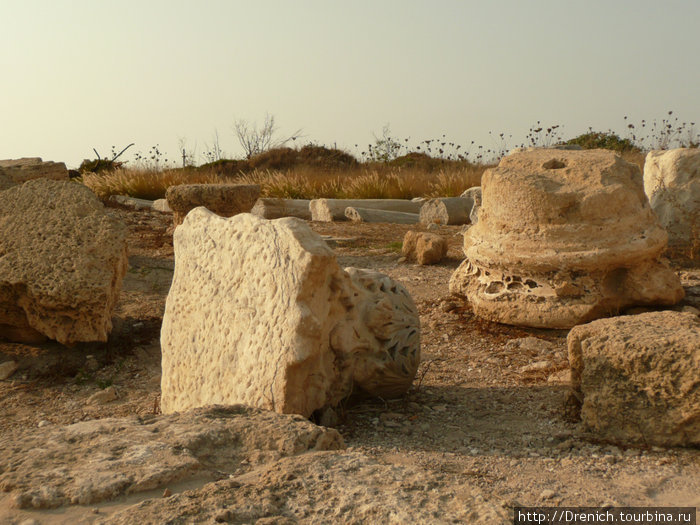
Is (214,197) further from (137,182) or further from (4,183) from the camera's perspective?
(137,182)

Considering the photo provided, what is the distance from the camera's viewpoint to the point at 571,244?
5129 millimetres

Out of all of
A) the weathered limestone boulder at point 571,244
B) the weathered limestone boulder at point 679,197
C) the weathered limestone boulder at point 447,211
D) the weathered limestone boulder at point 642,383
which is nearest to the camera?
the weathered limestone boulder at point 642,383

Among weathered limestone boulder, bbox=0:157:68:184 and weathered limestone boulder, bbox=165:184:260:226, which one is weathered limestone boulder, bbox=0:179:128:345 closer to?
weathered limestone boulder, bbox=165:184:260:226

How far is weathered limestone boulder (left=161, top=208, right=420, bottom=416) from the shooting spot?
314 cm

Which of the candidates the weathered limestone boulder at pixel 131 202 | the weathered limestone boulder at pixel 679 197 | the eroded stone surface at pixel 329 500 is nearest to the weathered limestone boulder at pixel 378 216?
the weathered limestone boulder at pixel 131 202

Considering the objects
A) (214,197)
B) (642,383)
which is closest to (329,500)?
(642,383)

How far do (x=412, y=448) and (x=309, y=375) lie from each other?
56cm

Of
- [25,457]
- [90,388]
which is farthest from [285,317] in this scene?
[90,388]

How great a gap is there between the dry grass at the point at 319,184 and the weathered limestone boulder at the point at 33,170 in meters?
4.26

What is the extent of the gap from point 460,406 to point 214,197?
5.68 m

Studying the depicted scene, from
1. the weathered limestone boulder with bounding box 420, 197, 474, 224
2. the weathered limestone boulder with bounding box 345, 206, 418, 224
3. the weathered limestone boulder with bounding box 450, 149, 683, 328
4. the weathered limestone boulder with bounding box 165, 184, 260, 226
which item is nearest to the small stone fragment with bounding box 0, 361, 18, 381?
the weathered limestone boulder with bounding box 450, 149, 683, 328

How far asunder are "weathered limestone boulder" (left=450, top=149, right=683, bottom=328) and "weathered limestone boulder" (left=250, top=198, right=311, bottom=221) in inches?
250

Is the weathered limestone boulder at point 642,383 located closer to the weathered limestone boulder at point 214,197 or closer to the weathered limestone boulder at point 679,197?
the weathered limestone boulder at point 679,197

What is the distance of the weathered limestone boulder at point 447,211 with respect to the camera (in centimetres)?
1145
